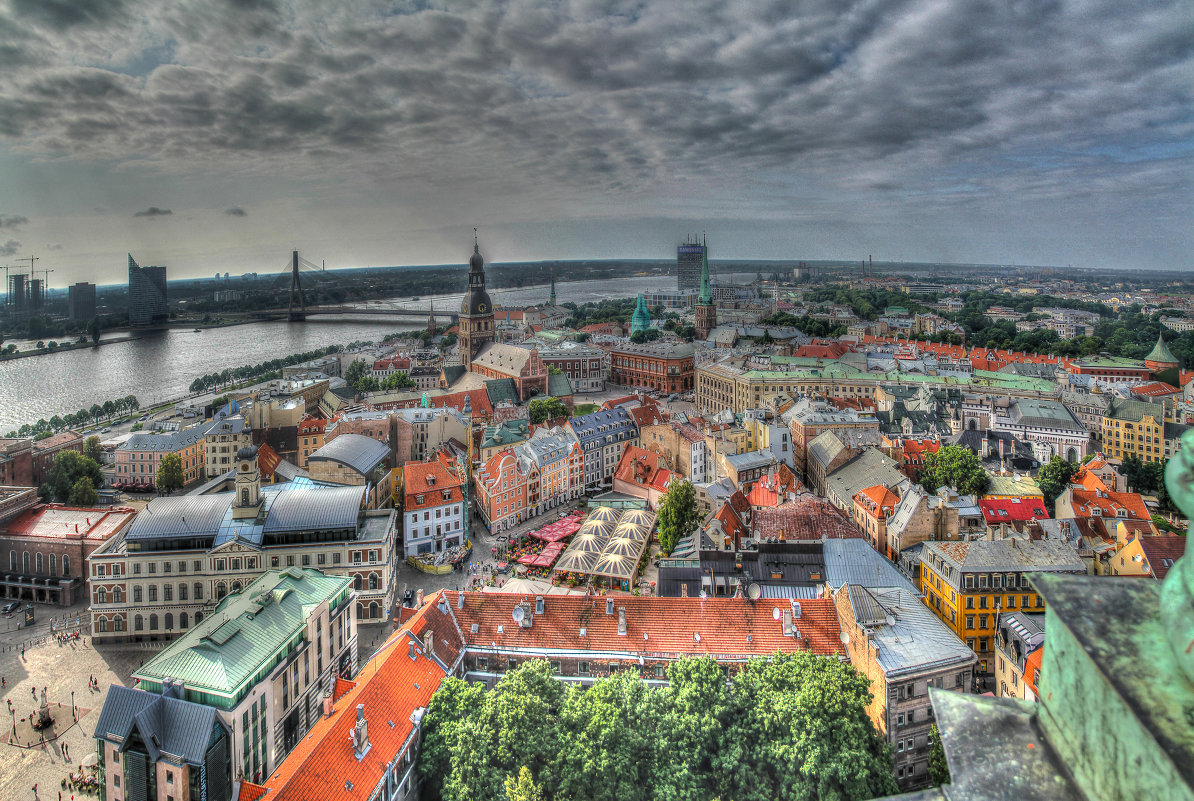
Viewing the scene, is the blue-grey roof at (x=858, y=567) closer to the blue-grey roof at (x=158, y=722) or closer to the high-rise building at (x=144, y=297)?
the blue-grey roof at (x=158, y=722)

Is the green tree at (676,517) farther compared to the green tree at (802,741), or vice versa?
the green tree at (676,517)

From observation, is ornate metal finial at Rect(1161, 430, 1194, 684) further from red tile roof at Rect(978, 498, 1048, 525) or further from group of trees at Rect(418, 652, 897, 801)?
red tile roof at Rect(978, 498, 1048, 525)

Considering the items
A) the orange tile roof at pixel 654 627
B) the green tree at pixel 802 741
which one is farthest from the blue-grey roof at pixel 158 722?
the green tree at pixel 802 741

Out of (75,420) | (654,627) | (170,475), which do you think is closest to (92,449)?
(170,475)

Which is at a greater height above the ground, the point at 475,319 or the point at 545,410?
the point at 475,319

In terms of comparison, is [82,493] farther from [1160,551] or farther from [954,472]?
[1160,551]

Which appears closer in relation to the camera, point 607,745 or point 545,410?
point 607,745
